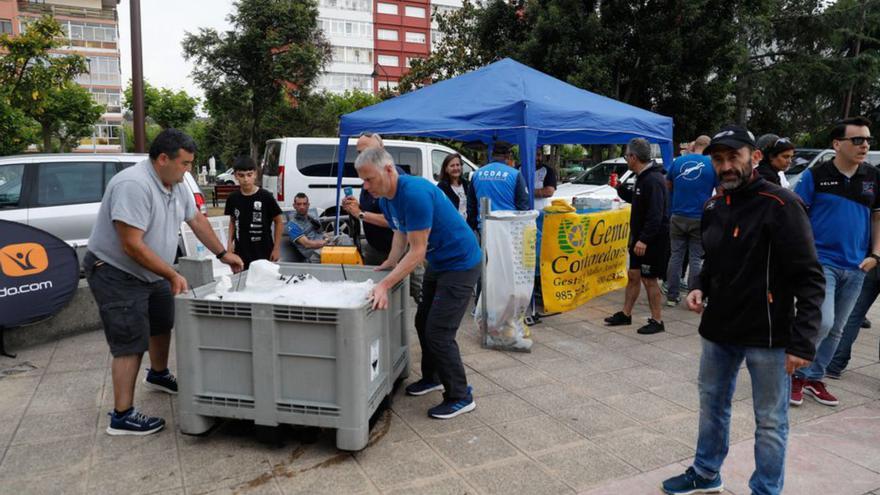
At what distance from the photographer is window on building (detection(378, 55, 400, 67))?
62.1m

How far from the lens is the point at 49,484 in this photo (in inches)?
116

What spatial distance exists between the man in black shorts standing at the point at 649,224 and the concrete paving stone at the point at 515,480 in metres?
3.03

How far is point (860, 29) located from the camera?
2203 centimetres

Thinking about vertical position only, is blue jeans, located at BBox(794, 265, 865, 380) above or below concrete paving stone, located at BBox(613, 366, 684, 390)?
above

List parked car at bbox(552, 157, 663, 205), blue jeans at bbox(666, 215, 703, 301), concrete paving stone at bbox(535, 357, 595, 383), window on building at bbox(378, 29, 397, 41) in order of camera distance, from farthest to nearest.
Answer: window on building at bbox(378, 29, 397, 41), parked car at bbox(552, 157, 663, 205), blue jeans at bbox(666, 215, 703, 301), concrete paving stone at bbox(535, 357, 595, 383)

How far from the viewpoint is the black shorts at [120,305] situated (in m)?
3.36

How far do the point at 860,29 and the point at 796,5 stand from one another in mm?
2426

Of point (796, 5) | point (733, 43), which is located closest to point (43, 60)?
point (733, 43)

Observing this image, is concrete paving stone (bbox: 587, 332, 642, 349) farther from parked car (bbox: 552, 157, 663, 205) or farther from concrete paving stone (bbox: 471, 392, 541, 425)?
parked car (bbox: 552, 157, 663, 205)

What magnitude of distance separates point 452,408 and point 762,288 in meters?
2.02

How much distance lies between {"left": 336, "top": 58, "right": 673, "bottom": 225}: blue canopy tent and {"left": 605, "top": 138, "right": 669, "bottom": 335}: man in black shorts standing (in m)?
1.01

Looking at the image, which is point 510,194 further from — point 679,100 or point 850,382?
point 679,100

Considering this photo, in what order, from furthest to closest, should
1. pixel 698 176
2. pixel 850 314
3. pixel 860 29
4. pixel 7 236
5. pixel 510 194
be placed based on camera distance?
pixel 860 29 < pixel 698 176 < pixel 510 194 < pixel 7 236 < pixel 850 314

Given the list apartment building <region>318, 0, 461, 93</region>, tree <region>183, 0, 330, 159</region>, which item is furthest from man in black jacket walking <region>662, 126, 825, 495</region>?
apartment building <region>318, 0, 461, 93</region>
